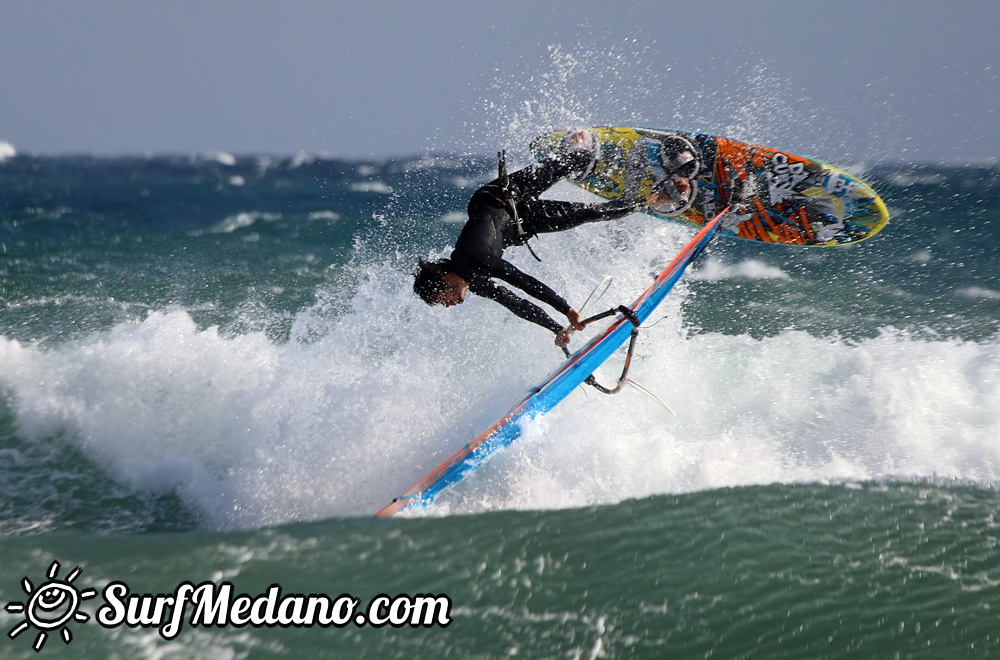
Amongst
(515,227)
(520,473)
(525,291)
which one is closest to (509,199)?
(515,227)

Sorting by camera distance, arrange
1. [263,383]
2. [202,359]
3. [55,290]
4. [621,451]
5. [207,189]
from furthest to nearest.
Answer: [207,189], [55,290], [202,359], [263,383], [621,451]

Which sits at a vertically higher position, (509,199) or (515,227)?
(509,199)

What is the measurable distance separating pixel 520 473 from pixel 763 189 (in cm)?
338

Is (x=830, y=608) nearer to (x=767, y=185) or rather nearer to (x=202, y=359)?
(x=767, y=185)

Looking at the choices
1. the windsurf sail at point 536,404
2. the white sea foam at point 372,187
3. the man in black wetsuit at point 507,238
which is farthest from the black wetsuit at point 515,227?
the white sea foam at point 372,187

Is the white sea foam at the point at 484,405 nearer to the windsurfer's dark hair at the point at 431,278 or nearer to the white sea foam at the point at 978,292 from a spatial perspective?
the windsurfer's dark hair at the point at 431,278

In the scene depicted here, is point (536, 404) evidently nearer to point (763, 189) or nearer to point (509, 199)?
point (509, 199)

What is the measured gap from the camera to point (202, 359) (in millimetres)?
6699

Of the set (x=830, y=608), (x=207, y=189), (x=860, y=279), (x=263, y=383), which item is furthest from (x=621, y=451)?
(x=207, y=189)

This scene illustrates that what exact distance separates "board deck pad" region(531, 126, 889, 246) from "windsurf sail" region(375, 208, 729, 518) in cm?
97

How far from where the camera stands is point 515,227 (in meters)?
5.47

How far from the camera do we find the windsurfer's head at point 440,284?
200 inches

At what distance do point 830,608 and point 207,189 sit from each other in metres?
24.9

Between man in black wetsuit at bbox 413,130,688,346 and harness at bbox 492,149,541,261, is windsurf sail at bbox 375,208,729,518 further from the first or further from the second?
harness at bbox 492,149,541,261
